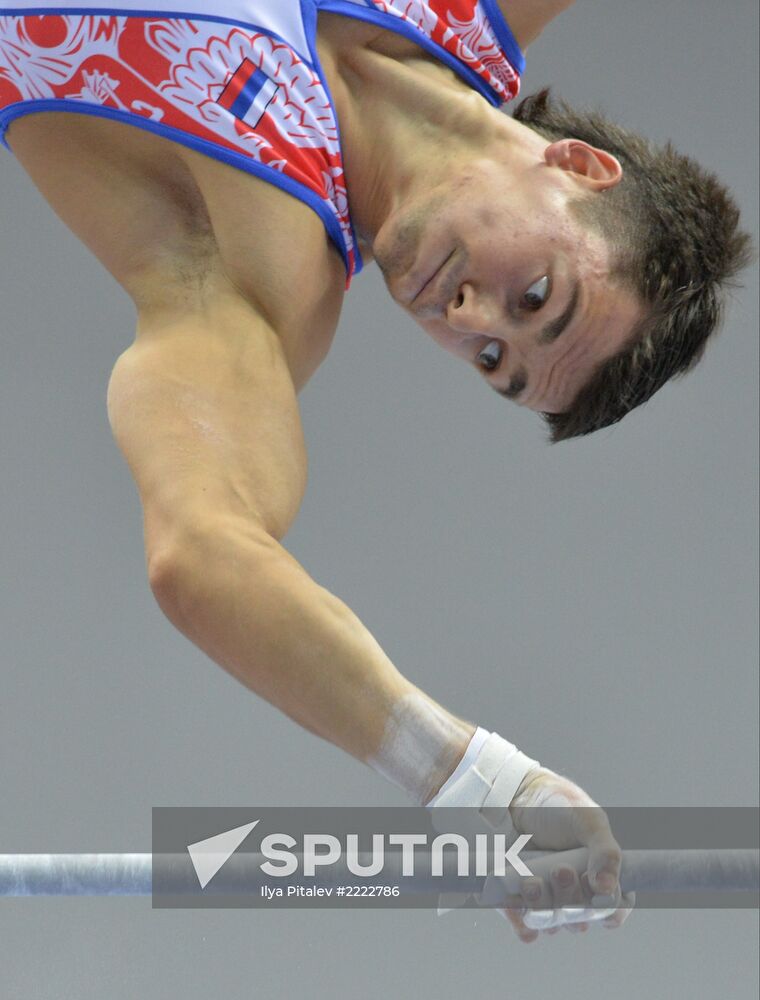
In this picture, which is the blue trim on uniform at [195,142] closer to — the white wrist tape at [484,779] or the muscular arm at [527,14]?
the muscular arm at [527,14]

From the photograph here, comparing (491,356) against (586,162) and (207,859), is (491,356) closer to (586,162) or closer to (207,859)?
(586,162)

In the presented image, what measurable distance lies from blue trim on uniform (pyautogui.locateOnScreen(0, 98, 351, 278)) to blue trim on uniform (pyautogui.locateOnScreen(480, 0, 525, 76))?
10.6 inches

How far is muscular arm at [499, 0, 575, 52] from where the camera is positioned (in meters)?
1.35

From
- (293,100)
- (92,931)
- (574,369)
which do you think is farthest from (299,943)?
(293,100)

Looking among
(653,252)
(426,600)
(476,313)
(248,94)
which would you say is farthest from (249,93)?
(426,600)

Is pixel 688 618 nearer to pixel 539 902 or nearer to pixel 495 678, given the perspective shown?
pixel 495 678

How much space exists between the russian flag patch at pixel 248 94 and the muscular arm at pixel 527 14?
29 centimetres

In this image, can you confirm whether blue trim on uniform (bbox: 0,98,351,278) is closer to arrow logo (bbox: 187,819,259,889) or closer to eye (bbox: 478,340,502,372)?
eye (bbox: 478,340,502,372)

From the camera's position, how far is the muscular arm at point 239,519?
3.16ft

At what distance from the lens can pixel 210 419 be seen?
1.07 m

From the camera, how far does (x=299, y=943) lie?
2.60 meters

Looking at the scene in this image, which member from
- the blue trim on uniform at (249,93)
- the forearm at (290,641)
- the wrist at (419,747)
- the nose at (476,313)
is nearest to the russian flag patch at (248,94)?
the blue trim on uniform at (249,93)

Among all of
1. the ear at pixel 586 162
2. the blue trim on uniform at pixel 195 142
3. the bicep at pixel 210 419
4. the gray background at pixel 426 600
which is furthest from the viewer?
the gray background at pixel 426 600

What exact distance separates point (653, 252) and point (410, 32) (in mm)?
307
